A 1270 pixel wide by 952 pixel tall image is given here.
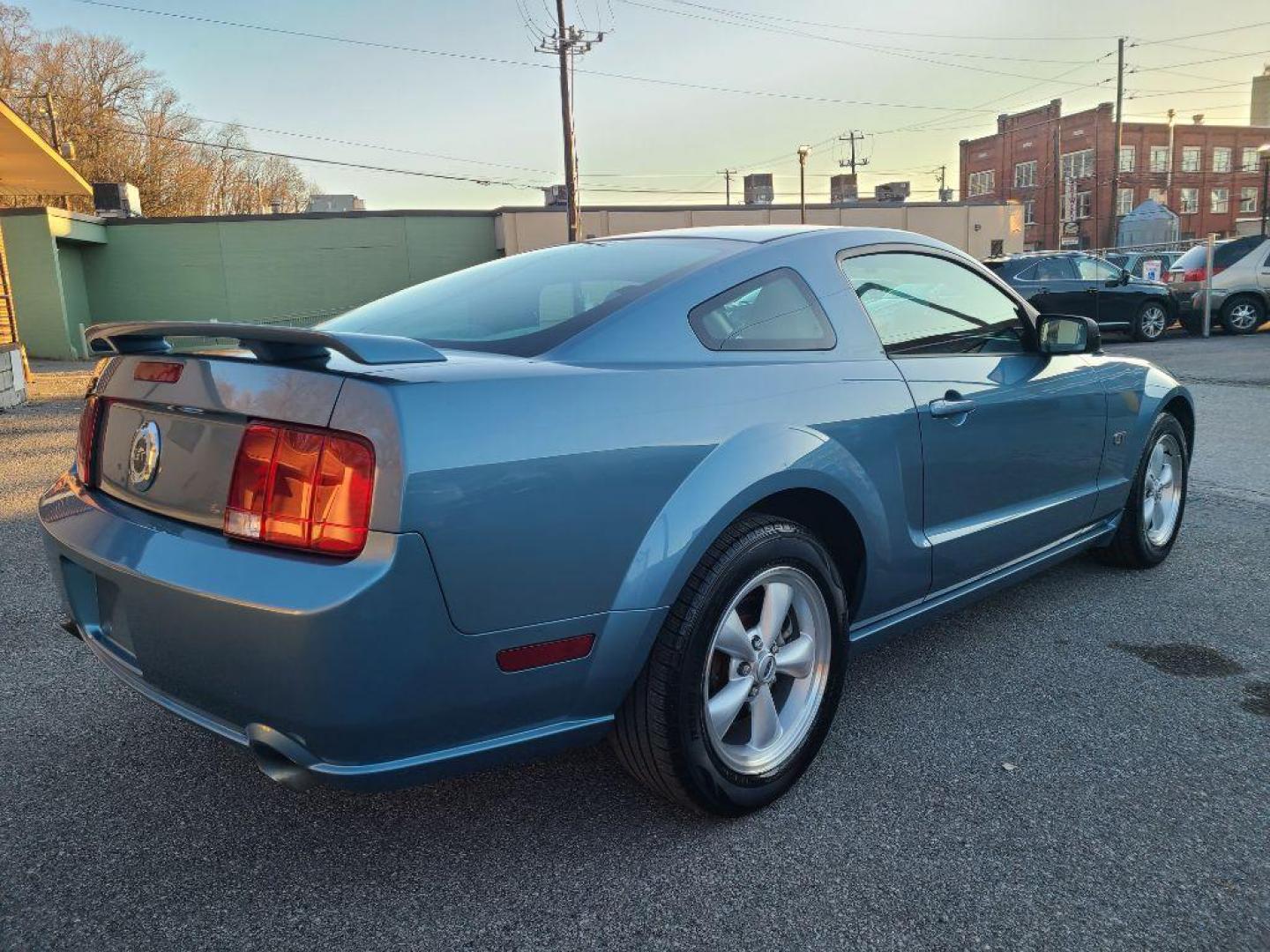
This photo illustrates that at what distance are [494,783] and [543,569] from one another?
91cm

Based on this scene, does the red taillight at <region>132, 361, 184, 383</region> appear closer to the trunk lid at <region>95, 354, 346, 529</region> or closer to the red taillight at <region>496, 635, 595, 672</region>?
the trunk lid at <region>95, 354, 346, 529</region>

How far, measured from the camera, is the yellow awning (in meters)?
12.7

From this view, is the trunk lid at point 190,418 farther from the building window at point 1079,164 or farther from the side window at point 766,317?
the building window at point 1079,164

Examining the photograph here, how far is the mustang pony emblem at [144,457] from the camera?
6.72 ft

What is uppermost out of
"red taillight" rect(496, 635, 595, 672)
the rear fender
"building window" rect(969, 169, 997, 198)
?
"building window" rect(969, 169, 997, 198)

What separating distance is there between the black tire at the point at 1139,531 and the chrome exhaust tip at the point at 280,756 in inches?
139

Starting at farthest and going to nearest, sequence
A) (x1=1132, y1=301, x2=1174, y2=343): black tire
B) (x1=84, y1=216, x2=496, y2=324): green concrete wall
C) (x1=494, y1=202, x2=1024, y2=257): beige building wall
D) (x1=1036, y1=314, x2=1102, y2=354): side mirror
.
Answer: (x1=494, y1=202, x2=1024, y2=257): beige building wall → (x1=84, y1=216, x2=496, y2=324): green concrete wall → (x1=1132, y1=301, x2=1174, y2=343): black tire → (x1=1036, y1=314, x2=1102, y2=354): side mirror

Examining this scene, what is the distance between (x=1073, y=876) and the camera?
6.57 feet

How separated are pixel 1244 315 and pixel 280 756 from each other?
20.3 meters

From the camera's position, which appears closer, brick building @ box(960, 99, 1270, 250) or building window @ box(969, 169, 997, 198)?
brick building @ box(960, 99, 1270, 250)

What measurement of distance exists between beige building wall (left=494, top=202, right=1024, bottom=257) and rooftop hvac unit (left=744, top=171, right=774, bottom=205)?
1332 centimetres

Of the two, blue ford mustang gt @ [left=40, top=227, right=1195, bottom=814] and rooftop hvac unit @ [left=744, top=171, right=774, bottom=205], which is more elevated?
rooftop hvac unit @ [left=744, top=171, right=774, bottom=205]

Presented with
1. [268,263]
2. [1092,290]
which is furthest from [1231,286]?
[268,263]

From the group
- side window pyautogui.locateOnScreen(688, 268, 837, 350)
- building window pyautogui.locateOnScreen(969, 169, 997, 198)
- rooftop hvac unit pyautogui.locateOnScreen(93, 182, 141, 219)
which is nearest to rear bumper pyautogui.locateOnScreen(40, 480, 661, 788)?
side window pyautogui.locateOnScreen(688, 268, 837, 350)
